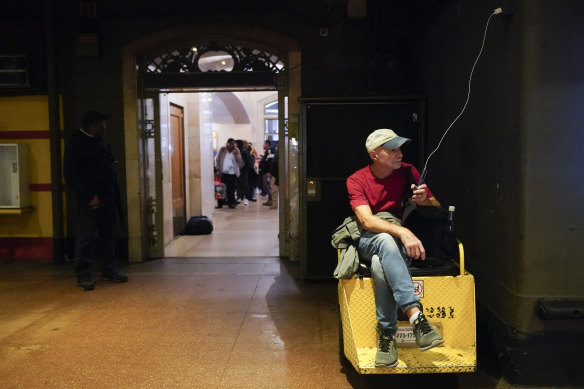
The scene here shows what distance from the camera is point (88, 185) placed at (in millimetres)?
6035

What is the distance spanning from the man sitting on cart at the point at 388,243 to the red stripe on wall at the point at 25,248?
5.51 meters

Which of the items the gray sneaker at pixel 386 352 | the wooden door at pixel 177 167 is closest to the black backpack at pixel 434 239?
the gray sneaker at pixel 386 352

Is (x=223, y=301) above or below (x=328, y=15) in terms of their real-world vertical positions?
below

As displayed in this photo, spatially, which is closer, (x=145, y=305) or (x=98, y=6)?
(x=145, y=305)

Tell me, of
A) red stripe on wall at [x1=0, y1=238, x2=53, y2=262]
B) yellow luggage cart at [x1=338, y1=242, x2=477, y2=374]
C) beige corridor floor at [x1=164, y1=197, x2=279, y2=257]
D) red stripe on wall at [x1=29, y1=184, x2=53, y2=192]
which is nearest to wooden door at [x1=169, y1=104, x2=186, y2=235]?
beige corridor floor at [x1=164, y1=197, x2=279, y2=257]

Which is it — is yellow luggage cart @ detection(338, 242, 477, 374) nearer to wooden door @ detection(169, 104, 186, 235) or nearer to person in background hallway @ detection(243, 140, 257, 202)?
wooden door @ detection(169, 104, 186, 235)

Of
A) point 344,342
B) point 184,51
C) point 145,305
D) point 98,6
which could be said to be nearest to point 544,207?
point 344,342

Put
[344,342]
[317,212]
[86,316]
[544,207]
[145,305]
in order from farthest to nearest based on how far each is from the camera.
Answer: [317,212] < [145,305] < [86,316] < [344,342] < [544,207]

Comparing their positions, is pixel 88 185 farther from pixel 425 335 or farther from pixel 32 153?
pixel 425 335

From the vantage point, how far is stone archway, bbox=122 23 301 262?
7.02 metres

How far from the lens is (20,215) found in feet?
24.4

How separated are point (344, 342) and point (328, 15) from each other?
4.55m

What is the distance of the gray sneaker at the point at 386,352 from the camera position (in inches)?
128

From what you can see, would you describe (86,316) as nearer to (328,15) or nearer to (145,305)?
(145,305)
